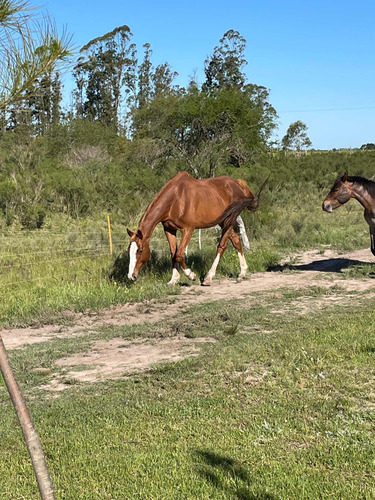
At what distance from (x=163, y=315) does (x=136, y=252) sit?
4.41 ft

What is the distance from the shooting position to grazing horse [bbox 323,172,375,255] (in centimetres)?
1051

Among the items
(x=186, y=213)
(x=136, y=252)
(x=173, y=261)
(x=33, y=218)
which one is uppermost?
(x=186, y=213)

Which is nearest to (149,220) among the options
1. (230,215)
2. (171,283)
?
(171,283)

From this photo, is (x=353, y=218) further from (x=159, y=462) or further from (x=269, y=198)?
(x=159, y=462)

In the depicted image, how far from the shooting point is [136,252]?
934 centimetres

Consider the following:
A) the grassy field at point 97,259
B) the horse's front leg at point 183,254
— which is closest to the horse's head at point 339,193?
the grassy field at point 97,259

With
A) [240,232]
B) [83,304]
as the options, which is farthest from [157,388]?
[240,232]

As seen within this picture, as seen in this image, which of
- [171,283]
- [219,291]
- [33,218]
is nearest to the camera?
[219,291]

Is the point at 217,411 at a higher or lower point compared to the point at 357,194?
lower

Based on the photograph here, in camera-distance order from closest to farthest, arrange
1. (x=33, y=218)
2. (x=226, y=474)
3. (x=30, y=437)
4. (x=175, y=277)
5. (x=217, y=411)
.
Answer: (x=30, y=437), (x=226, y=474), (x=217, y=411), (x=175, y=277), (x=33, y=218)

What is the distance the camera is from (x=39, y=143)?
3478cm

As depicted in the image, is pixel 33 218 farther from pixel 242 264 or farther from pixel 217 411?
pixel 217 411

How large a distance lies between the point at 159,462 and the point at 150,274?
24.8 feet

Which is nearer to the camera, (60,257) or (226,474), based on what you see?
(226,474)
